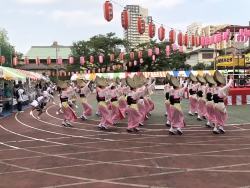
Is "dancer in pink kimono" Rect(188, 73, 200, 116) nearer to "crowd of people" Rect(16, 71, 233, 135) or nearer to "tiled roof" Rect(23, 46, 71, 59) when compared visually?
"crowd of people" Rect(16, 71, 233, 135)

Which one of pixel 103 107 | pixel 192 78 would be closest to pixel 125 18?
pixel 192 78

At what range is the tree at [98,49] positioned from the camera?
142 feet

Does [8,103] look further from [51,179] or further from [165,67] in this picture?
[165,67]

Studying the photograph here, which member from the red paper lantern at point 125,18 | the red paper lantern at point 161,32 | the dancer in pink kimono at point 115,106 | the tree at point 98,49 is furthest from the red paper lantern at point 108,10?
the tree at point 98,49

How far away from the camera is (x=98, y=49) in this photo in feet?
142

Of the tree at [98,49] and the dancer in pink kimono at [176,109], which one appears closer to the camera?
the dancer in pink kimono at [176,109]

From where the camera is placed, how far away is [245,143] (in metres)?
7.53

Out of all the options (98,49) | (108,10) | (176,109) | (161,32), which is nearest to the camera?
(176,109)

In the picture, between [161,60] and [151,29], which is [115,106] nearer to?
[151,29]

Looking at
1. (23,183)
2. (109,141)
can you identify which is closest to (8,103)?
(109,141)

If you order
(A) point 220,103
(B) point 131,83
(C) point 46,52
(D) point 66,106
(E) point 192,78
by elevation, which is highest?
(C) point 46,52

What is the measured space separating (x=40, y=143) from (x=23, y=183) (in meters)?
3.21

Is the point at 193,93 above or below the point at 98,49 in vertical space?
below

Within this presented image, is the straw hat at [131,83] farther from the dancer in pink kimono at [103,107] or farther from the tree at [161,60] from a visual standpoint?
the tree at [161,60]
